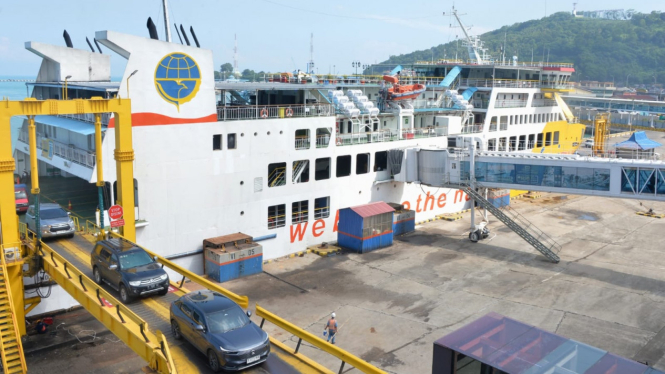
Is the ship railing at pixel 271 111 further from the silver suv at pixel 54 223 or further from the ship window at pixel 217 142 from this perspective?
the silver suv at pixel 54 223

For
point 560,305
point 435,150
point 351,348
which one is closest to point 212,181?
point 351,348

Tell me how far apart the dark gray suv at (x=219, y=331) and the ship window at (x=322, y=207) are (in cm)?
1775

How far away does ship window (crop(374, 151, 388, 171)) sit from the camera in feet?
118

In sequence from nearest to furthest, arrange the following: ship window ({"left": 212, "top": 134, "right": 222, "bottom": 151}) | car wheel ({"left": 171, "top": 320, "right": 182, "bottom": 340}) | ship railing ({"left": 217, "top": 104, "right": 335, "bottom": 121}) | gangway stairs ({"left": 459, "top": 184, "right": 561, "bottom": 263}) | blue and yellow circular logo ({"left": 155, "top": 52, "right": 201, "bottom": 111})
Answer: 1. car wheel ({"left": 171, "top": 320, "right": 182, "bottom": 340})
2. blue and yellow circular logo ({"left": 155, "top": 52, "right": 201, "bottom": 111})
3. ship window ({"left": 212, "top": 134, "right": 222, "bottom": 151})
4. ship railing ({"left": 217, "top": 104, "right": 335, "bottom": 121})
5. gangway stairs ({"left": 459, "top": 184, "right": 561, "bottom": 263})

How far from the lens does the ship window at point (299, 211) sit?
3133 cm

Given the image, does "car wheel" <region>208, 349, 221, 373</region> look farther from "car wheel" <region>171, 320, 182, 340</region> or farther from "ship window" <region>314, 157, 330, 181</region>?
"ship window" <region>314, 157, 330, 181</region>

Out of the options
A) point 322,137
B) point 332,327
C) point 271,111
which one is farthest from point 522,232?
point 332,327

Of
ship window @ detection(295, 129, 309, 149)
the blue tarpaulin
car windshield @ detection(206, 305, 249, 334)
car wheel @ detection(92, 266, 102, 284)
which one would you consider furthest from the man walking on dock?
the blue tarpaulin

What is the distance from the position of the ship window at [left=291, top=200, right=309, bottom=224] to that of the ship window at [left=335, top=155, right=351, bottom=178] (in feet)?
10.2

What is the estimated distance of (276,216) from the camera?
100 feet

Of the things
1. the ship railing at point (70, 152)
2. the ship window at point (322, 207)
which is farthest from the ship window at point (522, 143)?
the ship railing at point (70, 152)

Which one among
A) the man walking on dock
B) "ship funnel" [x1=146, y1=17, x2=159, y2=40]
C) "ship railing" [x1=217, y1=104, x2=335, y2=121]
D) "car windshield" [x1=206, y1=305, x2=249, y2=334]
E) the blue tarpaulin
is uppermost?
"ship funnel" [x1=146, y1=17, x2=159, y2=40]

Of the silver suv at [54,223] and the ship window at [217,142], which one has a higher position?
the ship window at [217,142]

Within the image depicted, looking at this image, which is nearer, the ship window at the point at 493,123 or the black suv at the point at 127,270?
the black suv at the point at 127,270
